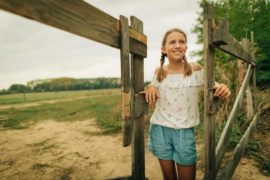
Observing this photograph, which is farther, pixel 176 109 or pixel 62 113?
pixel 62 113

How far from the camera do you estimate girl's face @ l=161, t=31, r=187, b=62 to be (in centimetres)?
173

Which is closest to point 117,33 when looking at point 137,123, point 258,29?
point 137,123

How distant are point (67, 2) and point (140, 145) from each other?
5.51 ft

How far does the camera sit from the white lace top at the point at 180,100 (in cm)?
169

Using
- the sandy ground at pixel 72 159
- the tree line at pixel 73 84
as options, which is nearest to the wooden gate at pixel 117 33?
the sandy ground at pixel 72 159

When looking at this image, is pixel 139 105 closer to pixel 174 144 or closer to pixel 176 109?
pixel 176 109

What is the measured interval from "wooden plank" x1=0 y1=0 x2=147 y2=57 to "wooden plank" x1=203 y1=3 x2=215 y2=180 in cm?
82

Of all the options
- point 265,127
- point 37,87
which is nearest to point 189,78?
point 265,127

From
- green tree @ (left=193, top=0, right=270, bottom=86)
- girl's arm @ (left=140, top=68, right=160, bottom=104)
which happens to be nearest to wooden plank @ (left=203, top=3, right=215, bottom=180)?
girl's arm @ (left=140, top=68, right=160, bottom=104)

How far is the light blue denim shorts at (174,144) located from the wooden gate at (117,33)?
0.25 meters

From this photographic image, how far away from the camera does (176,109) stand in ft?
5.63

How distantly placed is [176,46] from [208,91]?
60 centimetres

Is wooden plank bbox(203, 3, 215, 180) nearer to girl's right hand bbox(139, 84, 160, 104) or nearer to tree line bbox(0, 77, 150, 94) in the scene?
girl's right hand bbox(139, 84, 160, 104)

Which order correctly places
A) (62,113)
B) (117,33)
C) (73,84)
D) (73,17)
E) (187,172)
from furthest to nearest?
(73,84), (62,113), (187,172), (117,33), (73,17)
